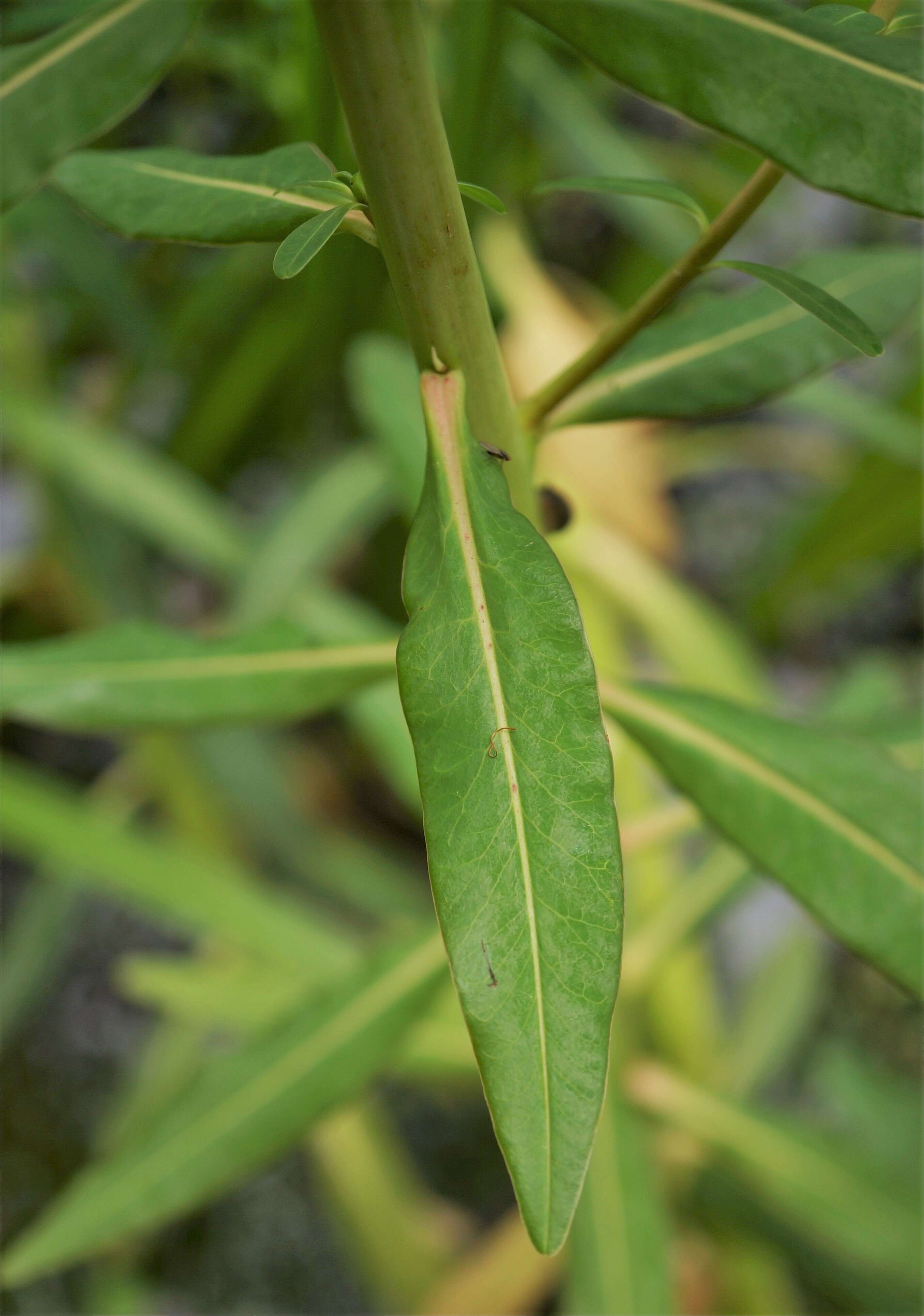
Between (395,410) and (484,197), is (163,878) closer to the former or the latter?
(395,410)

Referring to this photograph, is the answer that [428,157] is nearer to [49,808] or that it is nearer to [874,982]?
[49,808]

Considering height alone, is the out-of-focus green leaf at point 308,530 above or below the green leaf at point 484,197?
below

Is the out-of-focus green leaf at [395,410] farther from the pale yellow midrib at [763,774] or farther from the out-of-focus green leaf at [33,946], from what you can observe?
the out-of-focus green leaf at [33,946]

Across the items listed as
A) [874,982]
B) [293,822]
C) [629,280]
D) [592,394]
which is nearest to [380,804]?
[293,822]

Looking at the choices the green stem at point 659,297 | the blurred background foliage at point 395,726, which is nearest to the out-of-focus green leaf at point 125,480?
the blurred background foliage at point 395,726

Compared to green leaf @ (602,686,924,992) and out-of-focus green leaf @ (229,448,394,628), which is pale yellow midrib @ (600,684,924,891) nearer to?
green leaf @ (602,686,924,992)

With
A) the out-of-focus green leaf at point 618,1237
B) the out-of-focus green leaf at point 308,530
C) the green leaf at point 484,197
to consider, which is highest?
the green leaf at point 484,197

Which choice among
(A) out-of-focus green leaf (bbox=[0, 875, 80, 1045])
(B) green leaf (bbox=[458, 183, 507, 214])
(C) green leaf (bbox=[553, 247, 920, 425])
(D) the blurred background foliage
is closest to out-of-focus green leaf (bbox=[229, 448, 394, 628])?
(D) the blurred background foliage
